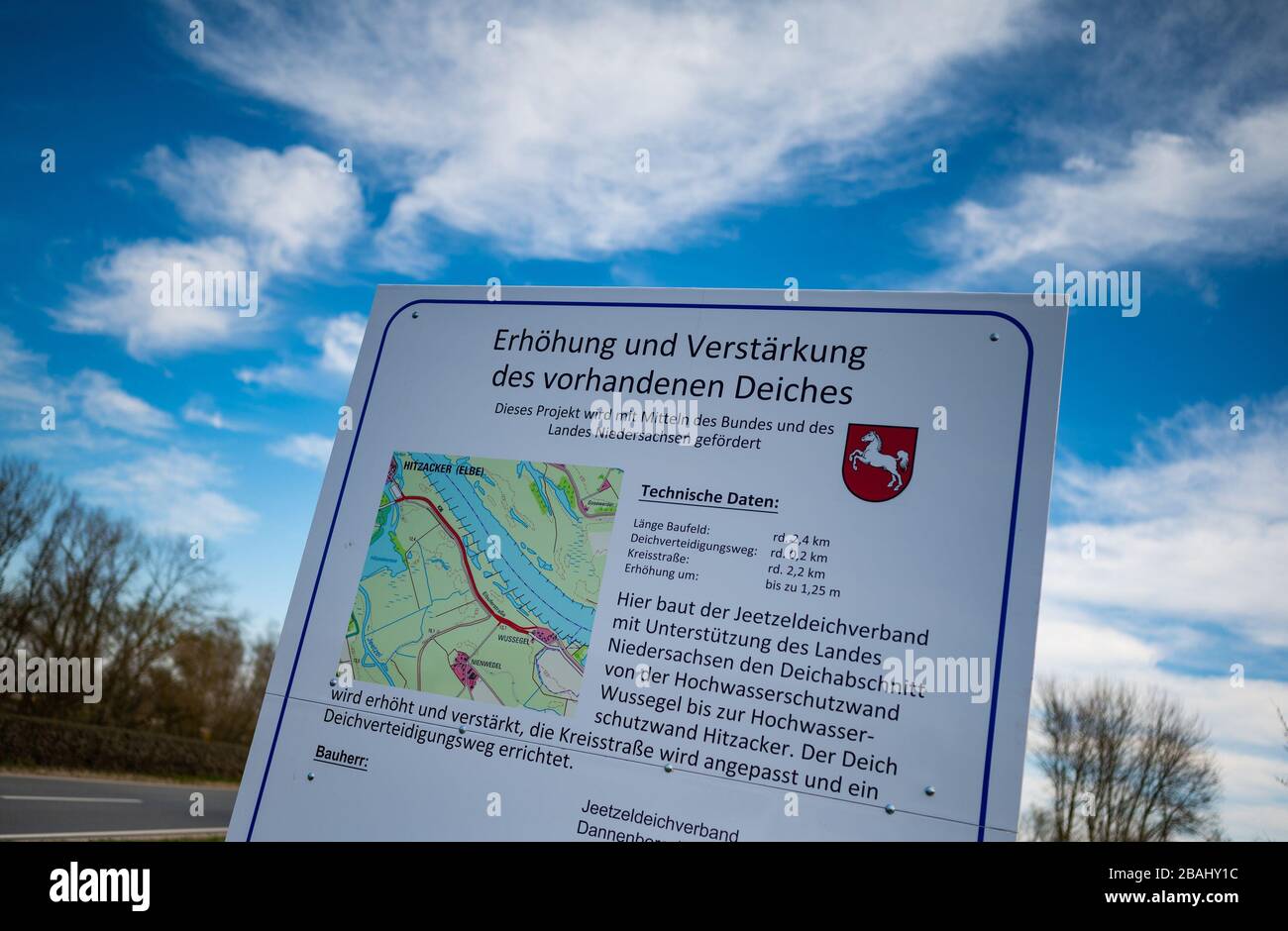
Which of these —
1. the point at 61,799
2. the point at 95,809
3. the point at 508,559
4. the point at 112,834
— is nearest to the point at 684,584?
the point at 508,559

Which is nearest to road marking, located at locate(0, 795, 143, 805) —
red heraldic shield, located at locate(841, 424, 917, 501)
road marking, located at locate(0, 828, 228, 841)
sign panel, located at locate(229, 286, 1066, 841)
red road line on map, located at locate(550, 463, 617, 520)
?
road marking, located at locate(0, 828, 228, 841)

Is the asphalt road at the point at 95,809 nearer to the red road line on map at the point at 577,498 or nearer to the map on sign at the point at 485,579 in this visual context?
the map on sign at the point at 485,579

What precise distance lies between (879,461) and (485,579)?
1410 millimetres

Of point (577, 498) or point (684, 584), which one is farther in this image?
point (577, 498)

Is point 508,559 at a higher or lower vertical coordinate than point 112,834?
higher

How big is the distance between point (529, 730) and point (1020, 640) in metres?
1.52

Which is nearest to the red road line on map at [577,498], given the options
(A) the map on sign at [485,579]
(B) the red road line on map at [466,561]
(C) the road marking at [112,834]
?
(A) the map on sign at [485,579]

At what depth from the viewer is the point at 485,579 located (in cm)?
298

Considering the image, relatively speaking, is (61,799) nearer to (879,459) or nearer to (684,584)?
(684,584)

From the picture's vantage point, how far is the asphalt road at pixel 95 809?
1314cm

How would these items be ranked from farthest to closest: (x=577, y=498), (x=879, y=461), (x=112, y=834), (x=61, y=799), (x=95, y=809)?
(x=61, y=799), (x=95, y=809), (x=112, y=834), (x=577, y=498), (x=879, y=461)

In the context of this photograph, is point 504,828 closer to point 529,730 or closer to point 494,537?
point 529,730

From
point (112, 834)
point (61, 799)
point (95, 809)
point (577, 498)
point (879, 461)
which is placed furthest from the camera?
point (61, 799)

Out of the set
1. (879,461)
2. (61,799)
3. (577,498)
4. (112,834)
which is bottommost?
(61,799)
